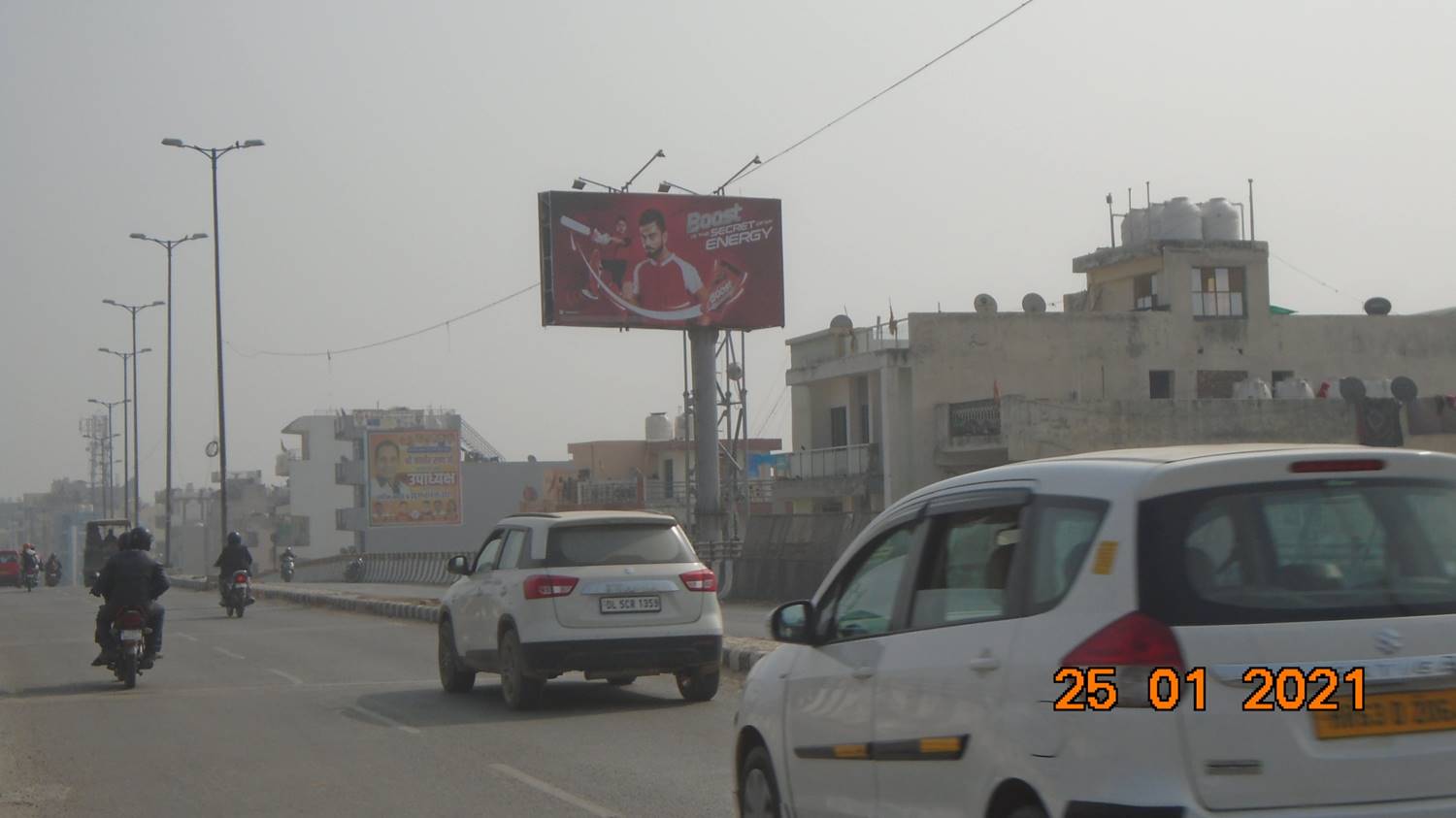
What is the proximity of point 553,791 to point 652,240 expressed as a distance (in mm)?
31395

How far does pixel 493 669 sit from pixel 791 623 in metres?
8.13

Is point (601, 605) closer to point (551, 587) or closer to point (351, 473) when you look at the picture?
point (551, 587)

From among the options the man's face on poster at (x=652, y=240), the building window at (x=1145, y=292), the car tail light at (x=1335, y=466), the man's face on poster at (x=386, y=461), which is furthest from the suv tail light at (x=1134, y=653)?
the man's face on poster at (x=386, y=461)

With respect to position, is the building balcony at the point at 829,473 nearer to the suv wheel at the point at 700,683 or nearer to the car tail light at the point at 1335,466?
the suv wheel at the point at 700,683

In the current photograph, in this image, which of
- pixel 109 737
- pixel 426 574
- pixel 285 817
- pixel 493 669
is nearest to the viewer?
pixel 285 817

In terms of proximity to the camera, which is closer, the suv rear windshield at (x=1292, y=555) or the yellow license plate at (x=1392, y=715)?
the yellow license plate at (x=1392, y=715)

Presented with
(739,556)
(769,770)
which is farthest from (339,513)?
(769,770)

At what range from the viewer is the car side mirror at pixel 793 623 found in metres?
6.21

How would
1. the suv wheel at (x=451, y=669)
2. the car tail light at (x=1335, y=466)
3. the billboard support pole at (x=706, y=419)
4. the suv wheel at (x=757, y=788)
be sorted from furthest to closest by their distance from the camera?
the billboard support pole at (x=706, y=419)
the suv wheel at (x=451, y=669)
the suv wheel at (x=757, y=788)
the car tail light at (x=1335, y=466)

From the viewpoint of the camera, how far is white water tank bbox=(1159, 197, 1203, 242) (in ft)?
182

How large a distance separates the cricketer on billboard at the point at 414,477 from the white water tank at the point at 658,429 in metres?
10.7

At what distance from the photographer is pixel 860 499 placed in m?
52.4

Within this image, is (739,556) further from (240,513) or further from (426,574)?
(240,513)
